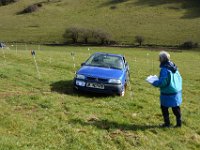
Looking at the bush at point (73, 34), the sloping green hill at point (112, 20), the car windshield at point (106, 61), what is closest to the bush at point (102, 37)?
the sloping green hill at point (112, 20)

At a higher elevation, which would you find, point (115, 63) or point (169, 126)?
point (115, 63)

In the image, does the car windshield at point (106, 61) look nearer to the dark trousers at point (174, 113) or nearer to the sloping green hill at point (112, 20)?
the dark trousers at point (174, 113)

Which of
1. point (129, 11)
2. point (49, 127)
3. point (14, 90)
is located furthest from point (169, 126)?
point (129, 11)

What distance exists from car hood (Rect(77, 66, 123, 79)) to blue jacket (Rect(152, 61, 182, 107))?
396 centimetres

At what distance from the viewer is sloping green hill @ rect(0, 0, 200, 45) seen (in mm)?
99894

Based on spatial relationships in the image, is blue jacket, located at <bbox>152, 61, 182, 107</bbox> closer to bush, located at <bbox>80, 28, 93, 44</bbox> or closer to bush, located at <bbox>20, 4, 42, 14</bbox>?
bush, located at <bbox>80, 28, 93, 44</bbox>

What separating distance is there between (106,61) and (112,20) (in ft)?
340

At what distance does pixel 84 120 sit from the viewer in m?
12.0

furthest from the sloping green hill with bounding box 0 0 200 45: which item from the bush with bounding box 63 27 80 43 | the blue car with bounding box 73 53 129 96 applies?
the blue car with bounding box 73 53 129 96

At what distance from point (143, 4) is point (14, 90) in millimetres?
122582

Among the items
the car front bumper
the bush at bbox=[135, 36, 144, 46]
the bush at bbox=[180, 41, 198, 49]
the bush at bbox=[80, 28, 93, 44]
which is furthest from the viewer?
the bush at bbox=[80, 28, 93, 44]

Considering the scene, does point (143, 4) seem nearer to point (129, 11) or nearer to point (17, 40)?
point (129, 11)

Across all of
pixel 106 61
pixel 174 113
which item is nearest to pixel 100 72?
pixel 106 61

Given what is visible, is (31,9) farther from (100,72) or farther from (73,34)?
(100,72)
